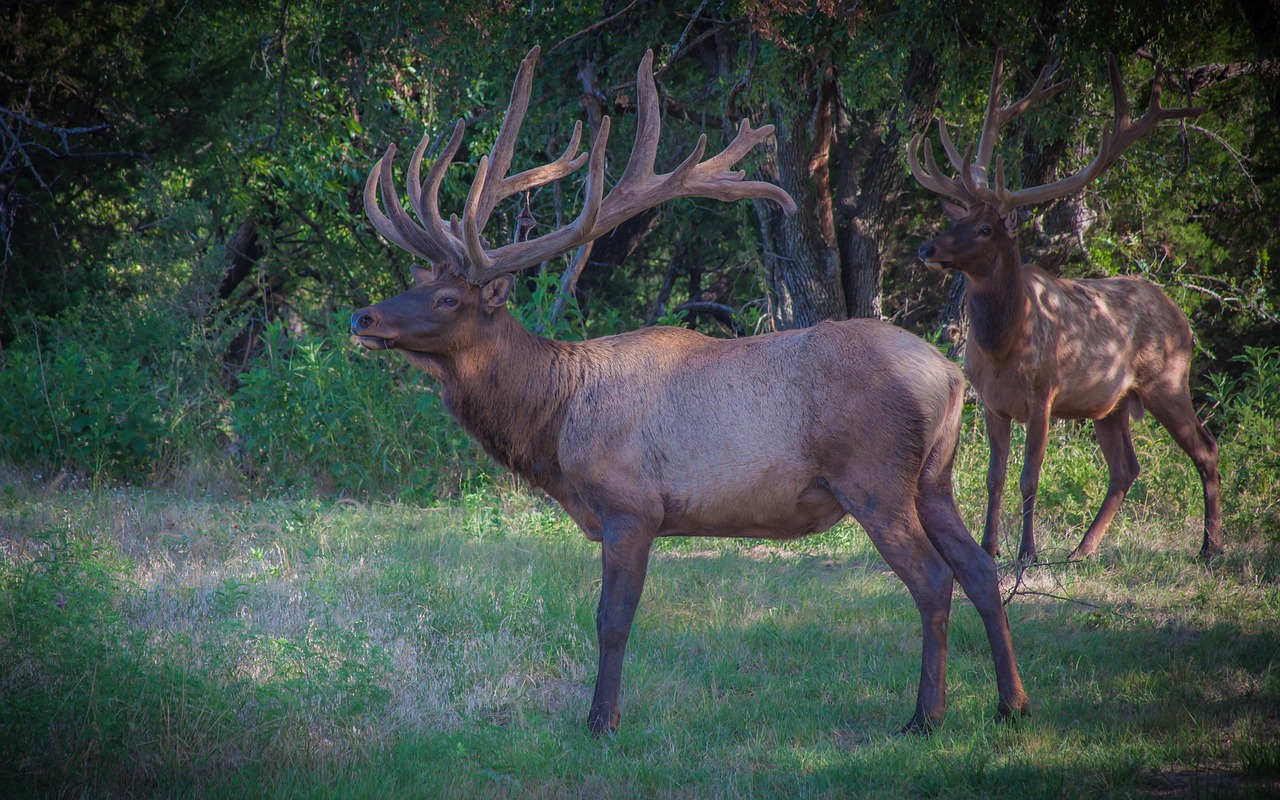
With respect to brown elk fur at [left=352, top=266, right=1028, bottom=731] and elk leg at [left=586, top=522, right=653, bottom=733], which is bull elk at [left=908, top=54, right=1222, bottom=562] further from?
elk leg at [left=586, top=522, right=653, bottom=733]

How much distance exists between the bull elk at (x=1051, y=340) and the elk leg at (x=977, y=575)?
9.24ft

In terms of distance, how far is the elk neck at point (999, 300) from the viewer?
7.86 metres

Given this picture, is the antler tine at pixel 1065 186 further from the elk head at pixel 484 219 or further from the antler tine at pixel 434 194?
the antler tine at pixel 434 194

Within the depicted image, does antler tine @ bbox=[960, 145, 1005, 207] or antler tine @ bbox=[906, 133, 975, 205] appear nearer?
antler tine @ bbox=[960, 145, 1005, 207]

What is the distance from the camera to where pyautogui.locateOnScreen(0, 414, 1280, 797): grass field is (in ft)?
14.0

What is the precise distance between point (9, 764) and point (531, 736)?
2089mm

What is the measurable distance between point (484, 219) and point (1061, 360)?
476cm

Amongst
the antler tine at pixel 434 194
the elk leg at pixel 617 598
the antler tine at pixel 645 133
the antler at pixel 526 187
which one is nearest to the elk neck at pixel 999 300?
the antler at pixel 526 187

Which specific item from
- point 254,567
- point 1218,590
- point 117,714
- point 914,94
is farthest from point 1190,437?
point 117,714

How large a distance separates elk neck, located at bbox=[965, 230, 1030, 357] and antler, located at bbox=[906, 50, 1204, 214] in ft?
1.40

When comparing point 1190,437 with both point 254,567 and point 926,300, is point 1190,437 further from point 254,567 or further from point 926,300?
point 254,567

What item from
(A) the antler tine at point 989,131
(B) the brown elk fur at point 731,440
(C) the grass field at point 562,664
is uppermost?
(A) the antler tine at point 989,131

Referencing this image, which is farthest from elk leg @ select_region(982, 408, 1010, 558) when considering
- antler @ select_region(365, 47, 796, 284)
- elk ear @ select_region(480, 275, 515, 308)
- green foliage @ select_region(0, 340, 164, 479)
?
green foliage @ select_region(0, 340, 164, 479)

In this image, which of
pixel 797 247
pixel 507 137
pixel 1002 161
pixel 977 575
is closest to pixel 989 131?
pixel 1002 161
